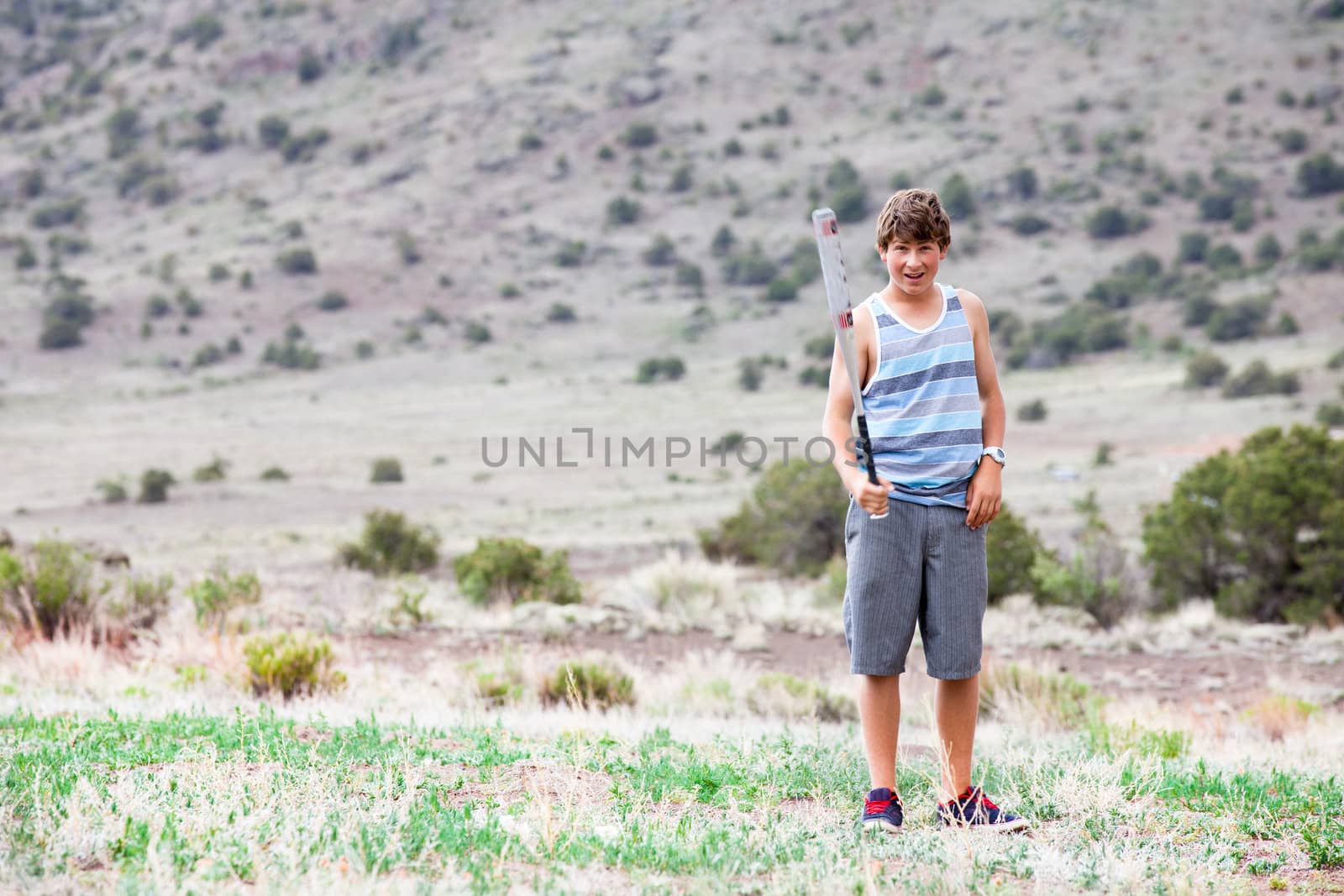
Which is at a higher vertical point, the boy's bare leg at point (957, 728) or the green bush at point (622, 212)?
the green bush at point (622, 212)

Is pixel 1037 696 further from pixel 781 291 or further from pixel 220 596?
pixel 781 291

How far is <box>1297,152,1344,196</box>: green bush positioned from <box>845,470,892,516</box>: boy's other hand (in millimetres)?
67872

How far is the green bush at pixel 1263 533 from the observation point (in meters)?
11.5

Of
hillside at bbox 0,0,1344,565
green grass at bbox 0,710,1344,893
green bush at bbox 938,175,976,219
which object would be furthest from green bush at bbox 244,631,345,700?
green bush at bbox 938,175,976,219

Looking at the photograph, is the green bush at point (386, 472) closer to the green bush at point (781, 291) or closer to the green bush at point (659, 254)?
the green bush at point (781, 291)

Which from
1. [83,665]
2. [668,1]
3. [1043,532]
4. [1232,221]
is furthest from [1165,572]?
[668,1]

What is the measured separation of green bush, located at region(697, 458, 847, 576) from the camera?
53.4 feet

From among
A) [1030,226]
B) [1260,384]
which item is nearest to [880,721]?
[1260,384]

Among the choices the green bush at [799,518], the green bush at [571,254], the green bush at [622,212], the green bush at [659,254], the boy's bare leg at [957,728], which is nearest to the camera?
the boy's bare leg at [957,728]

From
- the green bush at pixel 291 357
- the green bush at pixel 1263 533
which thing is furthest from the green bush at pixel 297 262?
the green bush at pixel 1263 533

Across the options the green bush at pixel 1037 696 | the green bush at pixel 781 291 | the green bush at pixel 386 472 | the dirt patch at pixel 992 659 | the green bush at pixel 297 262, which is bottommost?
the green bush at pixel 386 472

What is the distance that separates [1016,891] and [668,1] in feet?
317

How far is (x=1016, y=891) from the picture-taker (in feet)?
9.98

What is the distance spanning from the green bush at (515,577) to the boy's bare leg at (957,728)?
357 inches
